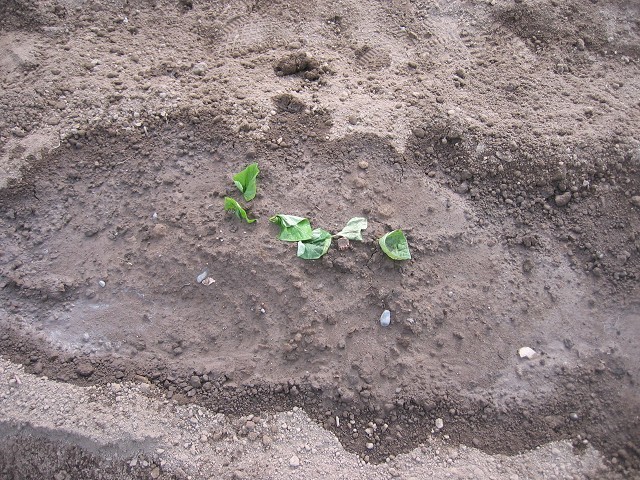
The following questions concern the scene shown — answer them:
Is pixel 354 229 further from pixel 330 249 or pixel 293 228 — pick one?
pixel 293 228

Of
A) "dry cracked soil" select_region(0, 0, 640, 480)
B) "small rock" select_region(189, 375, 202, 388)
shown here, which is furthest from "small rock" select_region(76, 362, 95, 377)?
"small rock" select_region(189, 375, 202, 388)

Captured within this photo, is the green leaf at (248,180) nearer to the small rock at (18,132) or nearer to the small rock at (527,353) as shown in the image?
the small rock at (18,132)

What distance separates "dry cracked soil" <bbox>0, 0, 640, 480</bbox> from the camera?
2.89 metres

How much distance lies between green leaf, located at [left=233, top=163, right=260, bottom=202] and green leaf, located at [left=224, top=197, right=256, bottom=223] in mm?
96

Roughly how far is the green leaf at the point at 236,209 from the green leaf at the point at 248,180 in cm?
10

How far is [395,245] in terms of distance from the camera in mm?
3137

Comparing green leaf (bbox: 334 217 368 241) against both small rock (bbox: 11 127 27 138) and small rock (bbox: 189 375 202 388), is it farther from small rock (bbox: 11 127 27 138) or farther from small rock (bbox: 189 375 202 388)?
small rock (bbox: 11 127 27 138)

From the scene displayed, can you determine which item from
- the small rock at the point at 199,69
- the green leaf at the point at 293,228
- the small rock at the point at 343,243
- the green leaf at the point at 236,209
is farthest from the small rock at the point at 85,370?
the small rock at the point at 199,69

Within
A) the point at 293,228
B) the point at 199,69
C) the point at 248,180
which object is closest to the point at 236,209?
the point at 248,180

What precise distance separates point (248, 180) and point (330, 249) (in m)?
0.64

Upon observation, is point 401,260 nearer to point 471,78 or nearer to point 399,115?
point 399,115

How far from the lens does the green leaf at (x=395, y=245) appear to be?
3092 mm

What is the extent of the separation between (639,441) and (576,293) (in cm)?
82

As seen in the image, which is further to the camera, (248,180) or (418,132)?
(418,132)
